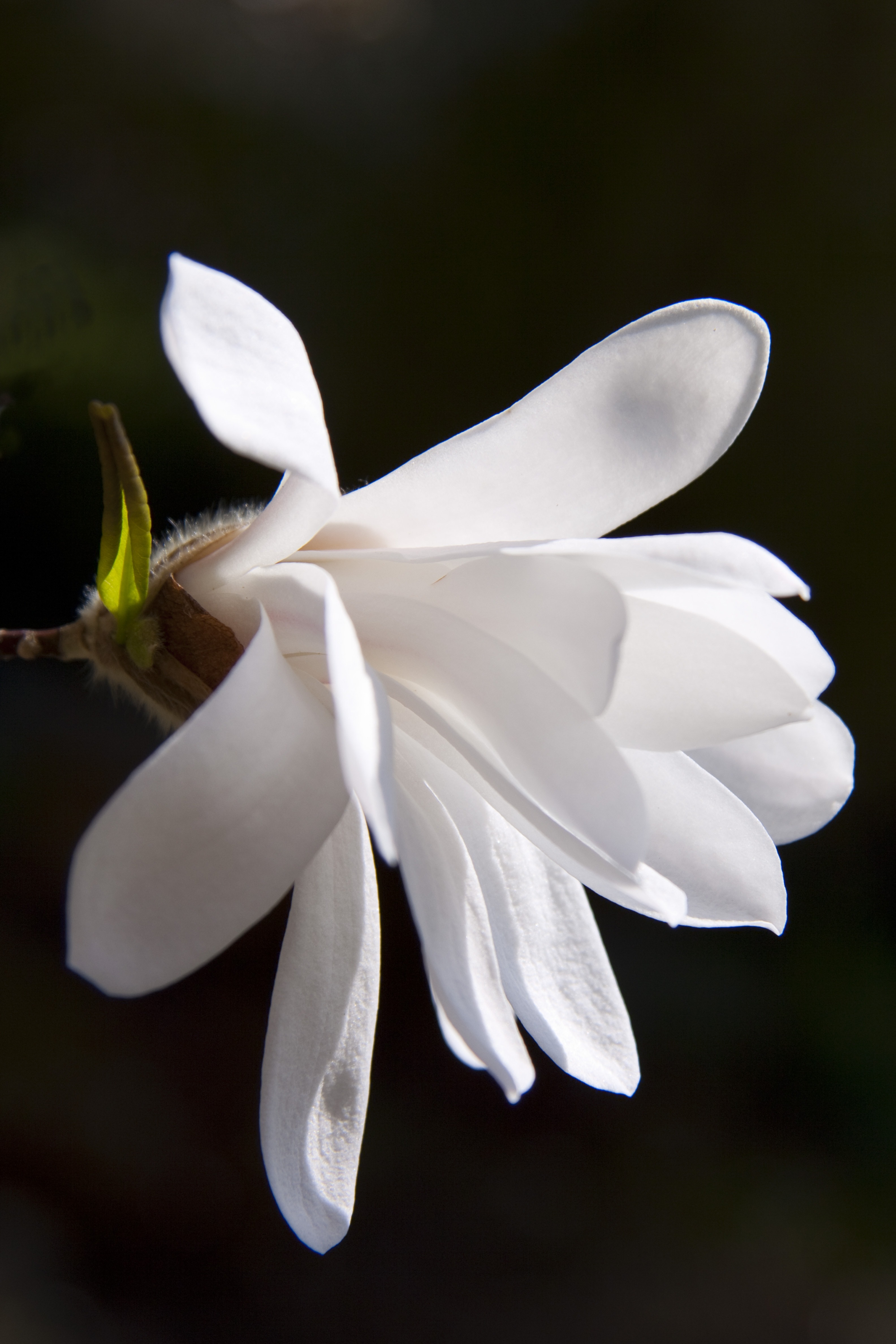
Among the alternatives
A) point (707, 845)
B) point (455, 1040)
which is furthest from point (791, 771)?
point (455, 1040)

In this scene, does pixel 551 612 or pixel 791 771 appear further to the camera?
pixel 791 771

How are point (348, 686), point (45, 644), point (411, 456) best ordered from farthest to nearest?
point (411, 456), point (45, 644), point (348, 686)

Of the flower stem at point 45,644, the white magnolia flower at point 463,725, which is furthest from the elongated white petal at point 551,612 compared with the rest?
the flower stem at point 45,644

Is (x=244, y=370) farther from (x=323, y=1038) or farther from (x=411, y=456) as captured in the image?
(x=411, y=456)

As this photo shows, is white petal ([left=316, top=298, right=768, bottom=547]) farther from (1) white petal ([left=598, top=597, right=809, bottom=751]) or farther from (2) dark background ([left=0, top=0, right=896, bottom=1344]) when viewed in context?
(2) dark background ([left=0, top=0, right=896, bottom=1344])

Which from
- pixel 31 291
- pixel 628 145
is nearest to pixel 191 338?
pixel 31 291

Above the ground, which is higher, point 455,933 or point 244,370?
point 244,370

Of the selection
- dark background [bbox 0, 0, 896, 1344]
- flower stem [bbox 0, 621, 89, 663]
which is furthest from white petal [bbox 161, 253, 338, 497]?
dark background [bbox 0, 0, 896, 1344]

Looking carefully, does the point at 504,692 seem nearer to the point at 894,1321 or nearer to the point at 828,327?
the point at 828,327
